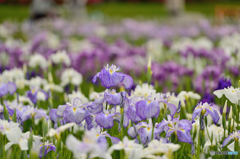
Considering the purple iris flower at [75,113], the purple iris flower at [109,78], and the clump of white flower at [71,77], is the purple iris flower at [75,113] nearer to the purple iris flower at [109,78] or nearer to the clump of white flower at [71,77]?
the purple iris flower at [109,78]

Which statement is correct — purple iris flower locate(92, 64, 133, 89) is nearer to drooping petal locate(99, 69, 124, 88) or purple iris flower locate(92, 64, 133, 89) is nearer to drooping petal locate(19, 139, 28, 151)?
drooping petal locate(99, 69, 124, 88)

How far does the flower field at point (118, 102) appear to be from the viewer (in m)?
2.02

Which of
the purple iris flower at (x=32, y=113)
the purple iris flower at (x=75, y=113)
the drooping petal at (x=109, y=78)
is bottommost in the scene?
the purple iris flower at (x=32, y=113)

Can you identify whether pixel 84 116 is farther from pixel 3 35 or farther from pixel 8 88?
pixel 3 35

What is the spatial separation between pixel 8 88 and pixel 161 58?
193 inches

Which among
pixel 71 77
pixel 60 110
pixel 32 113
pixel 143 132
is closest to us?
pixel 143 132

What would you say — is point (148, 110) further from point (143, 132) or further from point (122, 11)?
point (122, 11)

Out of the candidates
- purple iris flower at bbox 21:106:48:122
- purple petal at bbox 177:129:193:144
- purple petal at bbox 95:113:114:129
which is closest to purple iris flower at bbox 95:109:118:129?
purple petal at bbox 95:113:114:129

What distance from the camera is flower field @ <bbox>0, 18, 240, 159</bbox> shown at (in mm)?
2021

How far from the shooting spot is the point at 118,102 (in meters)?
2.16

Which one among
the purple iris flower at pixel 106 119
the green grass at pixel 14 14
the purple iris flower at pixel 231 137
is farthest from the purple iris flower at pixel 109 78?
the green grass at pixel 14 14

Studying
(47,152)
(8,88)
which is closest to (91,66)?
(8,88)

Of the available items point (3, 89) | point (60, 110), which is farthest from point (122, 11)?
point (60, 110)

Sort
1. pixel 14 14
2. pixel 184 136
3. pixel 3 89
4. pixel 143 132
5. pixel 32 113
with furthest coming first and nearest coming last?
pixel 14 14, pixel 3 89, pixel 32 113, pixel 143 132, pixel 184 136
